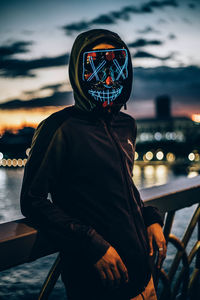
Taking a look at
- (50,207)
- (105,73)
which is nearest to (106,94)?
(105,73)

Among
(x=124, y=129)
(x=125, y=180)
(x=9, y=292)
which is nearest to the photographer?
(x=125, y=180)

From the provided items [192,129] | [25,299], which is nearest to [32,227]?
[25,299]

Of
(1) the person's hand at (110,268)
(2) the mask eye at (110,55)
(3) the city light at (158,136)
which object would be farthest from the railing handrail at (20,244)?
(3) the city light at (158,136)

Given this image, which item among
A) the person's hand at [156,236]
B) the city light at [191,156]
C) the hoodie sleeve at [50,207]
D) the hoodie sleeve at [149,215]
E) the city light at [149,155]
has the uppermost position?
the hoodie sleeve at [50,207]

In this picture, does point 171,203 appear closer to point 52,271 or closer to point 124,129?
point 124,129

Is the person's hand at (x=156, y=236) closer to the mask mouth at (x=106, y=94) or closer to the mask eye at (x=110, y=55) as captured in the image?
the mask mouth at (x=106, y=94)

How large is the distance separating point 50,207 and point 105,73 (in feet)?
1.77

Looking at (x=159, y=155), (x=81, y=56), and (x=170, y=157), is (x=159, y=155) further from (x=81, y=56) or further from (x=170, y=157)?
(x=81, y=56)

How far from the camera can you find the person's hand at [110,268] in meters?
1.12

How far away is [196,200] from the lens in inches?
83.7

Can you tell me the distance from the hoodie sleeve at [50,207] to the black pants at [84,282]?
111 mm

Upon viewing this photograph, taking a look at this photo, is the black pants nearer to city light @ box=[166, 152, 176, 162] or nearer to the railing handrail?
the railing handrail

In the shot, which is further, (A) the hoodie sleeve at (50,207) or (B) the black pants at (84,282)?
(B) the black pants at (84,282)

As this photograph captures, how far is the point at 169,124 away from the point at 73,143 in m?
108
